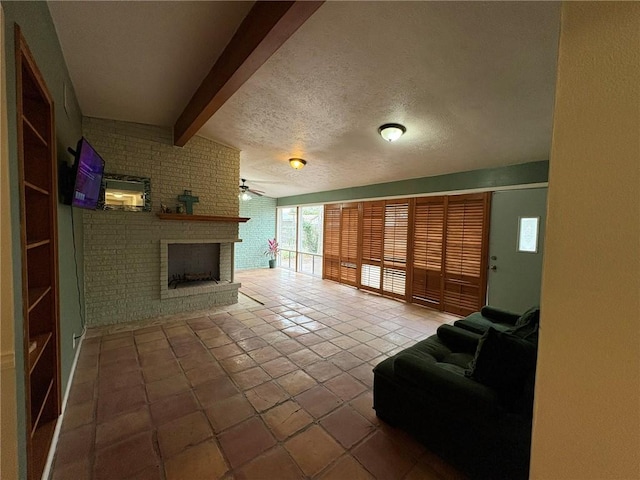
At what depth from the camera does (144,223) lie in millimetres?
3895

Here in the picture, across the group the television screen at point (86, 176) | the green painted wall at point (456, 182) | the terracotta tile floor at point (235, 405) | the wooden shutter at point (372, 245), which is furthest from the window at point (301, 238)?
the television screen at point (86, 176)

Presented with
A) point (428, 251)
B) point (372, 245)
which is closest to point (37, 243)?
point (428, 251)

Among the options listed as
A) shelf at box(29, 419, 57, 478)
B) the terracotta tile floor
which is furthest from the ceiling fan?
shelf at box(29, 419, 57, 478)

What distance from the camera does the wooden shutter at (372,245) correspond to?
564 cm

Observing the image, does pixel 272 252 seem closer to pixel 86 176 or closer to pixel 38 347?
pixel 86 176

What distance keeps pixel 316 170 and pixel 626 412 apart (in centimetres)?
498

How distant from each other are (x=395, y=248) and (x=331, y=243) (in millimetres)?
1932

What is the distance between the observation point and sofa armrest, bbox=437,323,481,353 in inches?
89.8

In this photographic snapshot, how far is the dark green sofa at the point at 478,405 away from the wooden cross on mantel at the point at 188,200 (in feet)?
12.1

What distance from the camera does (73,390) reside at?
224cm

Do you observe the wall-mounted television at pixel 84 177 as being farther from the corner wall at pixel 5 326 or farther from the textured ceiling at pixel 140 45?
the corner wall at pixel 5 326

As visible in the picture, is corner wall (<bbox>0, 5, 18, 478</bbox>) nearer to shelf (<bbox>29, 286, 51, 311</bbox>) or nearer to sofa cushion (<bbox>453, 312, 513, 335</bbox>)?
shelf (<bbox>29, 286, 51, 311</bbox>)

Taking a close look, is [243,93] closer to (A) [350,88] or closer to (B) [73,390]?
(A) [350,88]

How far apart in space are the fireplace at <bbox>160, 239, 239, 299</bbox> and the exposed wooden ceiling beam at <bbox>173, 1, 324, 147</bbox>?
228 centimetres
